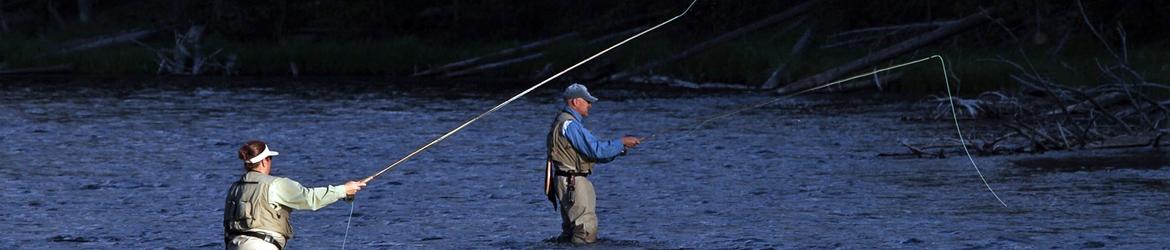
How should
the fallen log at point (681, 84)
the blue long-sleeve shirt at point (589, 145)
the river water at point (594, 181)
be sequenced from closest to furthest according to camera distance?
1. the blue long-sleeve shirt at point (589, 145)
2. the river water at point (594, 181)
3. the fallen log at point (681, 84)

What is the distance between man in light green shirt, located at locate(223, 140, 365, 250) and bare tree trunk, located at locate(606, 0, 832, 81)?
25863 millimetres

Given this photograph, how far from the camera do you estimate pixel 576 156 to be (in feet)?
37.6

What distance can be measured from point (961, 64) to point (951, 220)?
16.2 metres

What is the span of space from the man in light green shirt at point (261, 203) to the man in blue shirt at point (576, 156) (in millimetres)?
2748

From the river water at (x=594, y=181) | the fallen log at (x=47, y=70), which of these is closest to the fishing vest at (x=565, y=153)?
the river water at (x=594, y=181)

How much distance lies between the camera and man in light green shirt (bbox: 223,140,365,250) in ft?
28.1

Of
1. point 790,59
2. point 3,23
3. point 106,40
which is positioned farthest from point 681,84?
point 3,23

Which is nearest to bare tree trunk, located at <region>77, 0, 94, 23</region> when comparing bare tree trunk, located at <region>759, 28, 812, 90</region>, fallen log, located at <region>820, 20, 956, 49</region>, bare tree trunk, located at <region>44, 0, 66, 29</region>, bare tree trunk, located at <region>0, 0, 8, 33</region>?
bare tree trunk, located at <region>44, 0, 66, 29</region>

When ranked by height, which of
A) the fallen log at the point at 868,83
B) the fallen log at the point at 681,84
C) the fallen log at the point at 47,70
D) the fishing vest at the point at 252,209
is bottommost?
the fallen log at the point at 47,70

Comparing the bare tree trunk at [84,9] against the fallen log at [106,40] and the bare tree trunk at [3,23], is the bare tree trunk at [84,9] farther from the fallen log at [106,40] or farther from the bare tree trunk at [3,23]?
the fallen log at [106,40]

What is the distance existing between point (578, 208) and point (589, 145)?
0.58m

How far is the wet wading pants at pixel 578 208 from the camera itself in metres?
11.5

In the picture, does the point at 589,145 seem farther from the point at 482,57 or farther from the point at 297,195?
the point at 482,57

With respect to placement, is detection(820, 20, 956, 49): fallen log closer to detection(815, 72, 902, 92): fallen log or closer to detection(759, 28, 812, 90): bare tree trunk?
detection(759, 28, 812, 90): bare tree trunk
